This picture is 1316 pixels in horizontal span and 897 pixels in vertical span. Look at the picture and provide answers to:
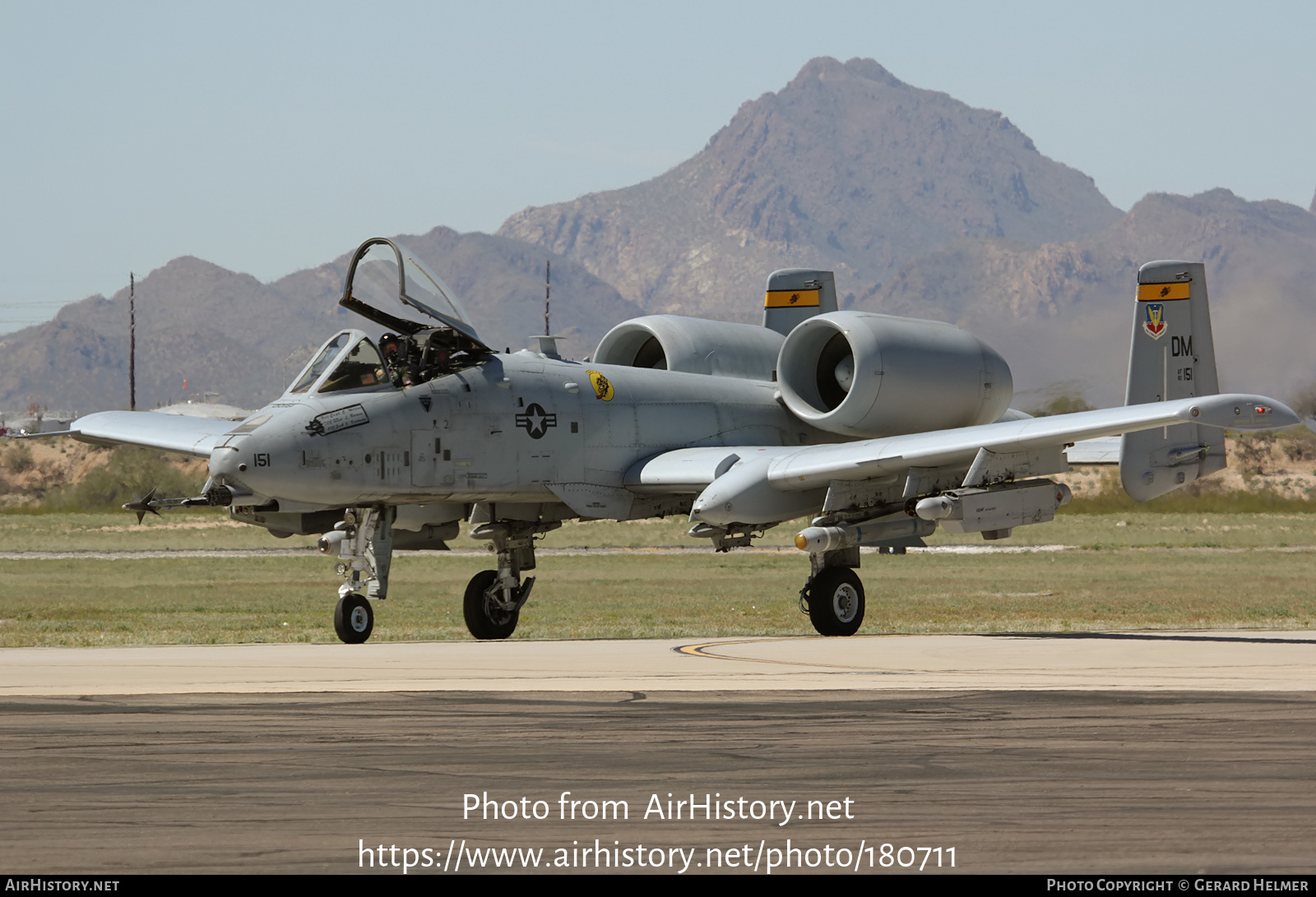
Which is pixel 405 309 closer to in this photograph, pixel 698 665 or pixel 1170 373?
pixel 698 665

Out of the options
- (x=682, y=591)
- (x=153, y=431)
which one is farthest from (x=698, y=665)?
(x=682, y=591)

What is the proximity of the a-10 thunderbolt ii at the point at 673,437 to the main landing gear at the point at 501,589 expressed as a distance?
28 millimetres

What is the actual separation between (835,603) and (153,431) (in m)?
9.28

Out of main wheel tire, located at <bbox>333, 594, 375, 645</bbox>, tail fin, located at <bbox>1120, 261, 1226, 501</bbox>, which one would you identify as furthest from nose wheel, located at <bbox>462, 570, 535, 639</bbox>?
tail fin, located at <bbox>1120, 261, 1226, 501</bbox>

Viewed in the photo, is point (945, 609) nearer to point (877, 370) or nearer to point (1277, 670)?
point (877, 370)

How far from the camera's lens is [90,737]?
985 cm

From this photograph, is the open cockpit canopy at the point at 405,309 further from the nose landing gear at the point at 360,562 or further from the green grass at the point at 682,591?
the green grass at the point at 682,591

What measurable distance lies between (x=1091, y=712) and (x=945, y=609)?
14.6 metres

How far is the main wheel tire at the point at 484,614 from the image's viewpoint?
1964cm

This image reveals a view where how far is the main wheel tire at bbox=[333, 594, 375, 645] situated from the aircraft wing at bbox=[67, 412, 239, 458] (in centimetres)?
351

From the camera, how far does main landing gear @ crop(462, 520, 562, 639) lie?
19.7 m

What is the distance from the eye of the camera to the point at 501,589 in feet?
64.8

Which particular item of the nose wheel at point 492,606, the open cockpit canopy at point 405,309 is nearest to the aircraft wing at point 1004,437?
the nose wheel at point 492,606

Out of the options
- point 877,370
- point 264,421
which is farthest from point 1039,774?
point 877,370
